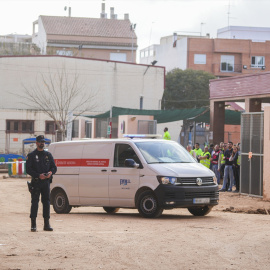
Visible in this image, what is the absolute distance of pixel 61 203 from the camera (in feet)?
62.5

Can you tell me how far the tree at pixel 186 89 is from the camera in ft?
277

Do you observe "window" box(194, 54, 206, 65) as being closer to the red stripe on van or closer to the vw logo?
the red stripe on van

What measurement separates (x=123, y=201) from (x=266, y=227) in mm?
3965

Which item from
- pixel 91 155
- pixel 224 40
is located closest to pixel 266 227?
pixel 91 155

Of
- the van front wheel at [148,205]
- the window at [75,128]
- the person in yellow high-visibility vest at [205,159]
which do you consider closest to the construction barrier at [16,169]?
the window at [75,128]

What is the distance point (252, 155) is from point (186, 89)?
60.3 metres

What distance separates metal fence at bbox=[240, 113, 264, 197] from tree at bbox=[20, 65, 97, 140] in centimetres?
3581

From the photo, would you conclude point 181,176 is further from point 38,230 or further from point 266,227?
point 38,230

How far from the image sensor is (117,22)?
103312mm

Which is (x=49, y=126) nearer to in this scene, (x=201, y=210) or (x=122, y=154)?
(x=122, y=154)

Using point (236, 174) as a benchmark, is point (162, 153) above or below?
above

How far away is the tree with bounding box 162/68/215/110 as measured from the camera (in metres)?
84.4

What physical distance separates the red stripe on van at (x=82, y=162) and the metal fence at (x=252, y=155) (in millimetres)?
8289

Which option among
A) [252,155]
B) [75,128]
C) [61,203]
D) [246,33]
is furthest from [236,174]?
[246,33]
